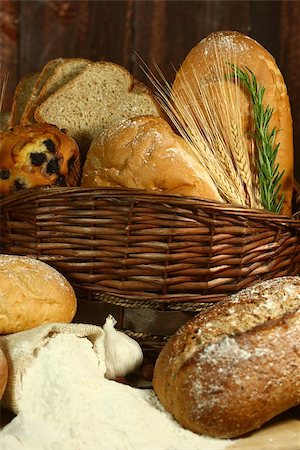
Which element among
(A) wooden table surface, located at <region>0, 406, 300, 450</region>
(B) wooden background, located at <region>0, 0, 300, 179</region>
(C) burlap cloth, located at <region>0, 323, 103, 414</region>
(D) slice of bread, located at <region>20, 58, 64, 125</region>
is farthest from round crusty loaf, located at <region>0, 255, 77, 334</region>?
(B) wooden background, located at <region>0, 0, 300, 179</region>

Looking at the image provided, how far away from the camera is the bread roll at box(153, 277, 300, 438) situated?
1.15m

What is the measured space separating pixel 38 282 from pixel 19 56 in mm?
1204

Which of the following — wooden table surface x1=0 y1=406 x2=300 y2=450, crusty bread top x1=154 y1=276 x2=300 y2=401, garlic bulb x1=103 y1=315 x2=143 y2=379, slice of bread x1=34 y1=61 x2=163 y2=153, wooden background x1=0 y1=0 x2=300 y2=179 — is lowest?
wooden table surface x1=0 y1=406 x2=300 y2=450

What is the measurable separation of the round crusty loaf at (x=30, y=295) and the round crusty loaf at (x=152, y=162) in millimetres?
241

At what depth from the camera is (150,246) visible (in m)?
1.43

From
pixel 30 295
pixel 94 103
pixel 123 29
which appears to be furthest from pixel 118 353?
pixel 123 29

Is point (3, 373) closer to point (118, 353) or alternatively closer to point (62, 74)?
point (118, 353)

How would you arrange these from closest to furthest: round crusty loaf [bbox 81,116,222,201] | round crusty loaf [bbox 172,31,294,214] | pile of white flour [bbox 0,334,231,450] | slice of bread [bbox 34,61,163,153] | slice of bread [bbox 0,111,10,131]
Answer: pile of white flour [bbox 0,334,231,450], round crusty loaf [bbox 81,116,222,201], round crusty loaf [bbox 172,31,294,214], slice of bread [bbox 34,61,163,153], slice of bread [bbox 0,111,10,131]

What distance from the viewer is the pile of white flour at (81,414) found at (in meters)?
1.14

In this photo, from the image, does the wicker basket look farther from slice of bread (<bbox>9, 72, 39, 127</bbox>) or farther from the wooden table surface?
slice of bread (<bbox>9, 72, 39, 127</bbox>)

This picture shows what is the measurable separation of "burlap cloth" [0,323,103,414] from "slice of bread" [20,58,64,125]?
66cm

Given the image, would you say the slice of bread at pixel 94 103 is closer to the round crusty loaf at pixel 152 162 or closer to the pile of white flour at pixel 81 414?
the round crusty loaf at pixel 152 162

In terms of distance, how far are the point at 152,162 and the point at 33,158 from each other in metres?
0.26

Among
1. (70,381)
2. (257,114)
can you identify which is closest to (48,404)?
(70,381)
